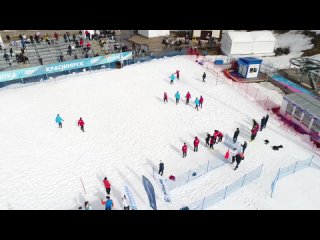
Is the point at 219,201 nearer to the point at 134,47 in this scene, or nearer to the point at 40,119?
the point at 40,119

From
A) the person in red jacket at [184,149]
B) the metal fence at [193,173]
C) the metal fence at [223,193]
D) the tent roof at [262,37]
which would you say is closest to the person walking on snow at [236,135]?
the metal fence at [193,173]

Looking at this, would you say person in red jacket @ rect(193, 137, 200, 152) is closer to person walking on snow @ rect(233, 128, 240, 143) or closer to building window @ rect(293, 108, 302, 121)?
person walking on snow @ rect(233, 128, 240, 143)

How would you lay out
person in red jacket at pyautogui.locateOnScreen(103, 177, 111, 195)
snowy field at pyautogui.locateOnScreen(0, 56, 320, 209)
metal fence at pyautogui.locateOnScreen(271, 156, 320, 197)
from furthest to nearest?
metal fence at pyautogui.locateOnScreen(271, 156, 320, 197)
snowy field at pyautogui.locateOnScreen(0, 56, 320, 209)
person in red jacket at pyautogui.locateOnScreen(103, 177, 111, 195)

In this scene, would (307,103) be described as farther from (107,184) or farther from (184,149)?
(107,184)

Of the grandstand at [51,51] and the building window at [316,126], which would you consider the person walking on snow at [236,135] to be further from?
the grandstand at [51,51]

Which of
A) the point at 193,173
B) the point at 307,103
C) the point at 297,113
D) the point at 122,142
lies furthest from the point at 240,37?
the point at 193,173

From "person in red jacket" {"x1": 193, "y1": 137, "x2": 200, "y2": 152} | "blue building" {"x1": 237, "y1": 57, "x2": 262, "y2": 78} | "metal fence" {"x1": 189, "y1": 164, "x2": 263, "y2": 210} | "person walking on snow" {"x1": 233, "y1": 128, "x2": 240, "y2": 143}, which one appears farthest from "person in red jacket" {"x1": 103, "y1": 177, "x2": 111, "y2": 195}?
"blue building" {"x1": 237, "y1": 57, "x2": 262, "y2": 78}

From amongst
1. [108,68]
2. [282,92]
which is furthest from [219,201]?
[108,68]
